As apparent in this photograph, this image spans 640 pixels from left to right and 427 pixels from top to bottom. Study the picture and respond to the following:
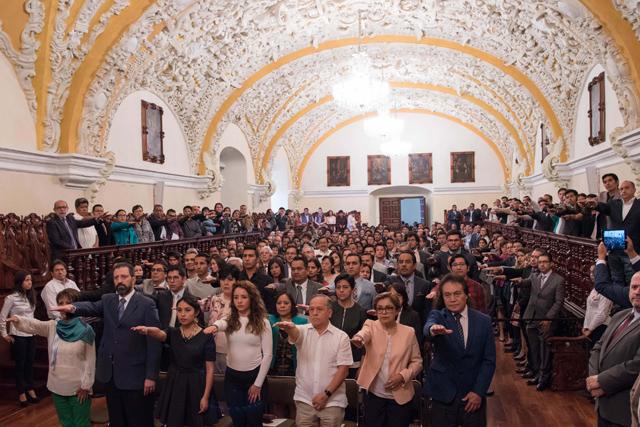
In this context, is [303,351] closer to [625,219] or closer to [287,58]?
[625,219]

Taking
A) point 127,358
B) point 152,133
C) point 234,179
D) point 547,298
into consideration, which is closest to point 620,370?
point 127,358

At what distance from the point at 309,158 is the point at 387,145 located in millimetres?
7573

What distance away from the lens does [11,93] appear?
9.62 metres

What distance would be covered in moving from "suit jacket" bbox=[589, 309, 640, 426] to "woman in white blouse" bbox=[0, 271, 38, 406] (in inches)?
239

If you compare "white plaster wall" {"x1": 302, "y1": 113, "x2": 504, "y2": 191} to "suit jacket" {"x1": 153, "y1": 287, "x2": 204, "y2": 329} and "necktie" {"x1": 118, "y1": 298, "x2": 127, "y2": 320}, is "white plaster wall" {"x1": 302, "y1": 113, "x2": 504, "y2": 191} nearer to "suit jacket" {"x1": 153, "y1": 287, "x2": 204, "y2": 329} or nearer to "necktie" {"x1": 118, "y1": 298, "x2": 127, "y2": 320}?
"suit jacket" {"x1": 153, "y1": 287, "x2": 204, "y2": 329}

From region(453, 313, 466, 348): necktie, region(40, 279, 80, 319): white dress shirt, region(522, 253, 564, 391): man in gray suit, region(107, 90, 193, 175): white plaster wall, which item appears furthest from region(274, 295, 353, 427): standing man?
region(107, 90, 193, 175): white plaster wall

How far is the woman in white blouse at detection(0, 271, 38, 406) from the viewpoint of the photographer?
6.73 meters

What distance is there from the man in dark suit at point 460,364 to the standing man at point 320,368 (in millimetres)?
679

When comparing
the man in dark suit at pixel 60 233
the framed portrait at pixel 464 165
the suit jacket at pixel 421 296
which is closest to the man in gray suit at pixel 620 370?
the suit jacket at pixel 421 296

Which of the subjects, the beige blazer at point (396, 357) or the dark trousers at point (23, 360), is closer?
the beige blazer at point (396, 357)

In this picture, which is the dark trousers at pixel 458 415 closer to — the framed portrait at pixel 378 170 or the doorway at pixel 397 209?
the framed portrait at pixel 378 170

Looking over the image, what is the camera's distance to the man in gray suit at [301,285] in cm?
646

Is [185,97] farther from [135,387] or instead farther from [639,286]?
[639,286]

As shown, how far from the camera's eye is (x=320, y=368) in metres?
4.29
